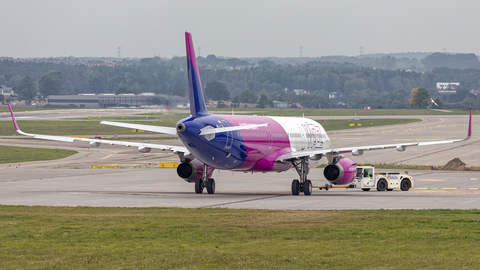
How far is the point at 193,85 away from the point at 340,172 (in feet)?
36.9

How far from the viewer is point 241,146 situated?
1510 inches

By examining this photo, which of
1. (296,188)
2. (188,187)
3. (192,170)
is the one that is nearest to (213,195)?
(192,170)

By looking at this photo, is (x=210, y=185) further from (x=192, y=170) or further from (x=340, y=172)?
(x=340, y=172)

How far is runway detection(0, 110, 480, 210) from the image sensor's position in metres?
34.1

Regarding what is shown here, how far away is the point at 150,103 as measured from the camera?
3622cm

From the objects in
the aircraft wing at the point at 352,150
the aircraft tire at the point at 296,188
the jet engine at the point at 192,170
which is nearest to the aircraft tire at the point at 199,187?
the jet engine at the point at 192,170

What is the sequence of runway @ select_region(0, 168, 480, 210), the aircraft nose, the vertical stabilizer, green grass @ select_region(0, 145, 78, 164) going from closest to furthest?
1. runway @ select_region(0, 168, 480, 210)
2. the aircraft nose
3. the vertical stabilizer
4. green grass @ select_region(0, 145, 78, 164)

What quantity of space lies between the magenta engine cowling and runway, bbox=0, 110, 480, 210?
1.04 meters

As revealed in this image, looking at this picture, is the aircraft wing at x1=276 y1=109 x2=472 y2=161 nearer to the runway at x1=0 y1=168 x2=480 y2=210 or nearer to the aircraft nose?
the runway at x1=0 y1=168 x2=480 y2=210

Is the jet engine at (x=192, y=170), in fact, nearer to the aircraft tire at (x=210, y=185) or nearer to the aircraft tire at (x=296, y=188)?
the aircraft tire at (x=210, y=185)

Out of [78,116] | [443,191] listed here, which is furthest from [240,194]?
[78,116]

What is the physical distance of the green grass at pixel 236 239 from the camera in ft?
55.4

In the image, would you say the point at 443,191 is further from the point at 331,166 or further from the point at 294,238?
the point at 294,238

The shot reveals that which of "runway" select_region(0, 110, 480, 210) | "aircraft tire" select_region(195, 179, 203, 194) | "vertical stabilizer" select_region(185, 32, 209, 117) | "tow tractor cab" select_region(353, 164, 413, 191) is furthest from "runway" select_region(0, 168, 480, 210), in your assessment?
"vertical stabilizer" select_region(185, 32, 209, 117)
